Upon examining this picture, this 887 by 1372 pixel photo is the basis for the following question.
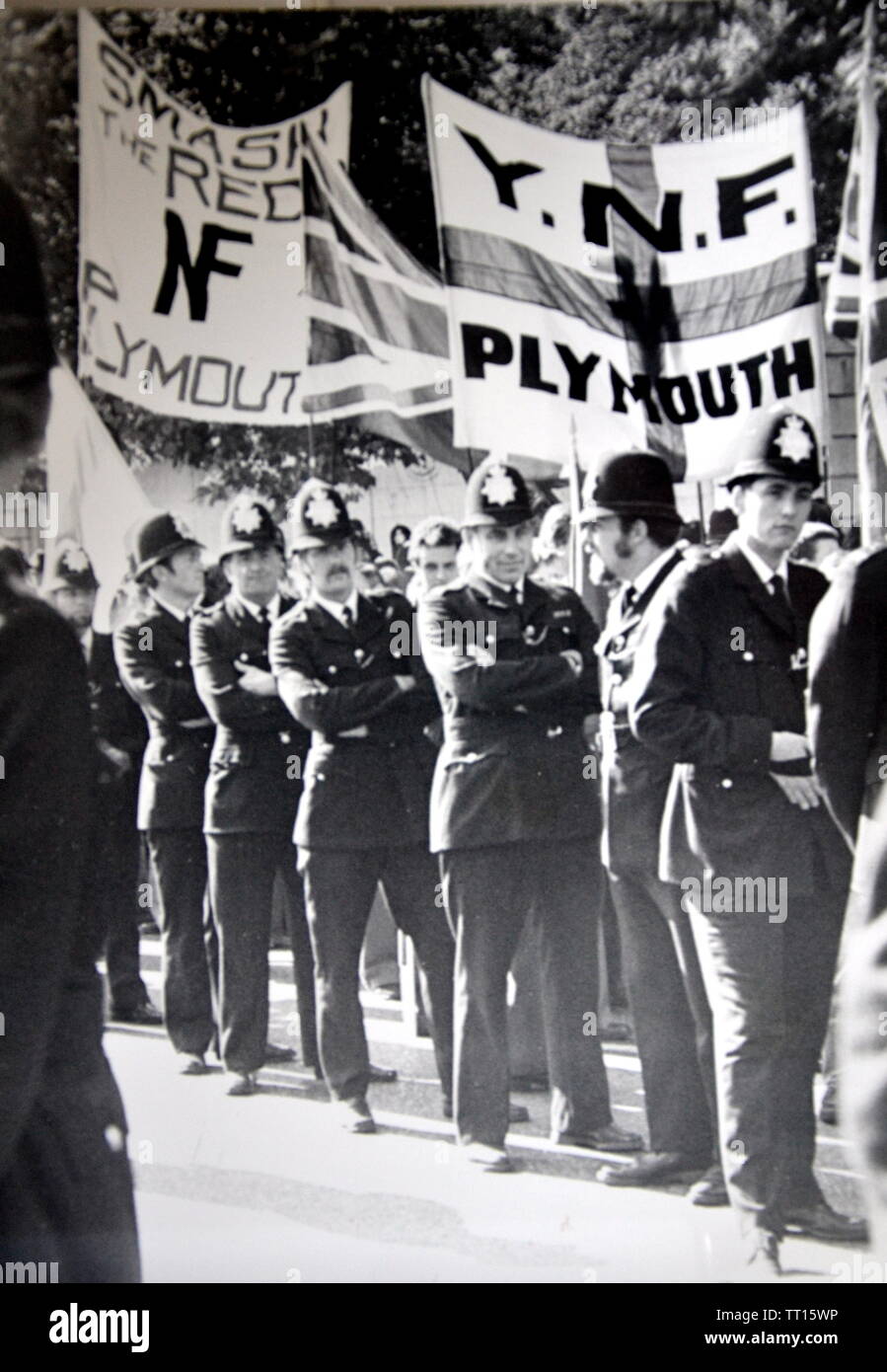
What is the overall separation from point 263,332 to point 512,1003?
1886 mm

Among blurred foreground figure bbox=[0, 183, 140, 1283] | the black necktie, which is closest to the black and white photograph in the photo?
the black necktie

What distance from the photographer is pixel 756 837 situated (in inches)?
153

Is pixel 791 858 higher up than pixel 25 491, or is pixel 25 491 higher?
pixel 25 491

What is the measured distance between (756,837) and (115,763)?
1.69 m

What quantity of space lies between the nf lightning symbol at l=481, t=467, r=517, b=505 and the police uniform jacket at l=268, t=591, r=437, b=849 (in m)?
0.36

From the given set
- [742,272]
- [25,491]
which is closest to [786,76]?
[742,272]

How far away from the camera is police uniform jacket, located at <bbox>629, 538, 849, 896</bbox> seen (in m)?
3.88

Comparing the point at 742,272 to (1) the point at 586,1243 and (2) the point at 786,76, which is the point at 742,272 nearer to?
(2) the point at 786,76

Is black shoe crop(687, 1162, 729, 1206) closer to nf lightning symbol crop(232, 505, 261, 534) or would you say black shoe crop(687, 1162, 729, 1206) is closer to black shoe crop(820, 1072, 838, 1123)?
black shoe crop(820, 1072, 838, 1123)

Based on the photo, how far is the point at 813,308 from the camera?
409cm

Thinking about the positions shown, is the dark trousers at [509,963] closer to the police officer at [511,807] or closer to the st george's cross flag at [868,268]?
the police officer at [511,807]

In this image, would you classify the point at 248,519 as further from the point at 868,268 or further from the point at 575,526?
the point at 868,268
